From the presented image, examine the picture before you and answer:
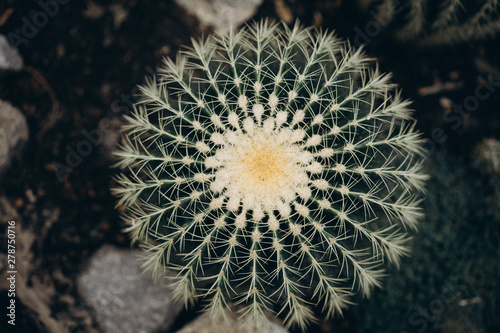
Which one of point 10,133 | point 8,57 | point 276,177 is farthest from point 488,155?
point 8,57

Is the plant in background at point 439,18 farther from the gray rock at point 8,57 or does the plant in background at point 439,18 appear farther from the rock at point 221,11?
the gray rock at point 8,57

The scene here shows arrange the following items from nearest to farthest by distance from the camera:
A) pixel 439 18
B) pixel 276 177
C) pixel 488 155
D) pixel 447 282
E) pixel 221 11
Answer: pixel 276 177
pixel 439 18
pixel 447 282
pixel 488 155
pixel 221 11

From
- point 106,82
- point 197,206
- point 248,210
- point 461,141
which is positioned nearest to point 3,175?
point 106,82

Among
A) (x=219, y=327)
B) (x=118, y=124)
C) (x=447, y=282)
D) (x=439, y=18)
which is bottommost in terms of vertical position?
(x=219, y=327)

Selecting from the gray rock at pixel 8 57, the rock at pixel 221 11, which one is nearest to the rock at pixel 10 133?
the gray rock at pixel 8 57

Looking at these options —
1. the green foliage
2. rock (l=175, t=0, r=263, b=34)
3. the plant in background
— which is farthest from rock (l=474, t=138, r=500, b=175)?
rock (l=175, t=0, r=263, b=34)

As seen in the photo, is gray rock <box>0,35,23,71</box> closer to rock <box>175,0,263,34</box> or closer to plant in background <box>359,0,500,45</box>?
rock <box>175,0,263,34</box>

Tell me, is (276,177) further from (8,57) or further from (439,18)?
(8,57)
